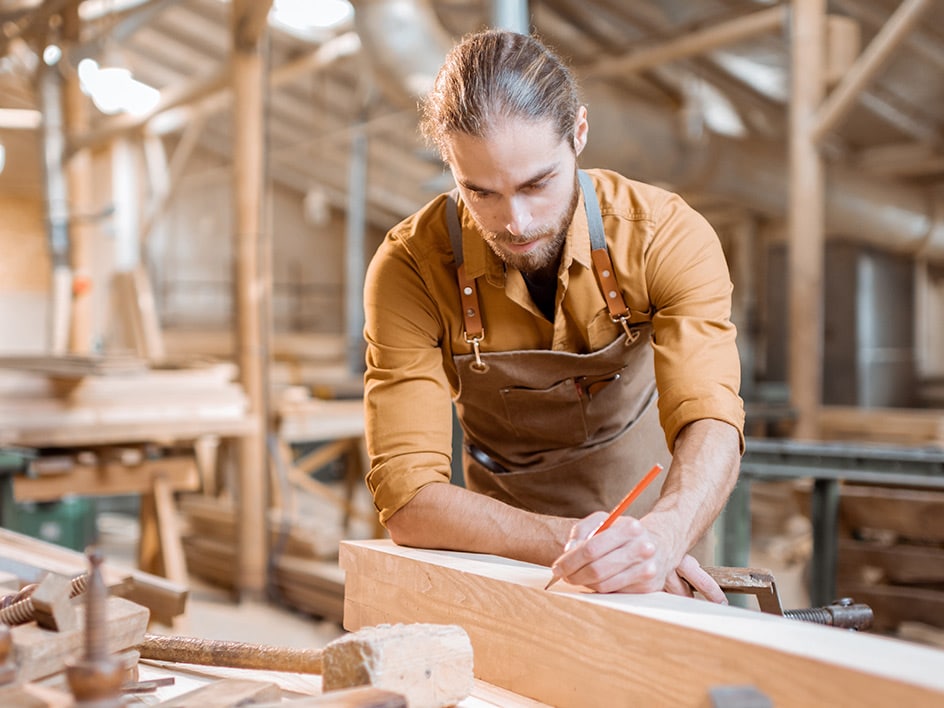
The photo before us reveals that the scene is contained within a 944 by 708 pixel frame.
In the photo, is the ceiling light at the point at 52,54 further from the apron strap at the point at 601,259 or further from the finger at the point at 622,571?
the finger at the point at 622,571

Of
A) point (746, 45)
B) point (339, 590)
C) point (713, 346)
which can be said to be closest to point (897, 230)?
point (746, 45)

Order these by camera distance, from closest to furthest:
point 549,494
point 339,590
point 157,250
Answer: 1. point 549,494
2. point 339,590
3. point 157,250

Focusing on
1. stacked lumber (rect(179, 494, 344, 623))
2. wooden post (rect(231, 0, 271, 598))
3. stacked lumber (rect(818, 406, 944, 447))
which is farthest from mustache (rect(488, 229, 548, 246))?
stacked lumber (rect(818, 406, 944, 447))

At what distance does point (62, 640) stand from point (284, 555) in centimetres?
430

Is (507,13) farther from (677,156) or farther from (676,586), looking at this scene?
(677,156)

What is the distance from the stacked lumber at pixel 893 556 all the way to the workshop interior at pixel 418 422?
12mm

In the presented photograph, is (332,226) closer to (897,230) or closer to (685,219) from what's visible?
(897,230)

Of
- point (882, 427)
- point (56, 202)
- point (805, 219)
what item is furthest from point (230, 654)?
point (882, 427)

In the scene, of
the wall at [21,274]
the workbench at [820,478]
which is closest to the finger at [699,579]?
the workbench at [820,478]

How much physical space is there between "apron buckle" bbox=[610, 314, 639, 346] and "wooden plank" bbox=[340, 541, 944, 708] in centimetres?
61

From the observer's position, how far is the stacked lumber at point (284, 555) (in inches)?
197

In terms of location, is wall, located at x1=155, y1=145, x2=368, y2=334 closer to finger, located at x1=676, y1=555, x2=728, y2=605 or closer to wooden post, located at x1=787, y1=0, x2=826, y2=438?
wooden post, located at x1=787, y1=0, x2=826, y2=438

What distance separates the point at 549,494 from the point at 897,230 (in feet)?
24.4

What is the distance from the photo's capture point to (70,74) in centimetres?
683
